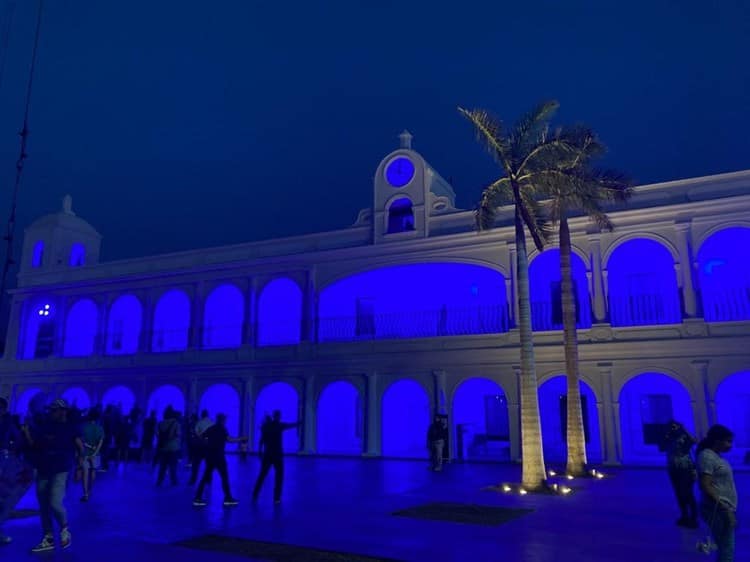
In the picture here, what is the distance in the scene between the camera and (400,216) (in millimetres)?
24641

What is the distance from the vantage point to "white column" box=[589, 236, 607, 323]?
20.0 metres

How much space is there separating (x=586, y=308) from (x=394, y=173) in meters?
9.74

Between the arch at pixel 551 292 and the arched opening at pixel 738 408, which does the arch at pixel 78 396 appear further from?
the arched opening at pixel 738 408

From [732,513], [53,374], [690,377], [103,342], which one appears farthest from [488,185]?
[53,374]

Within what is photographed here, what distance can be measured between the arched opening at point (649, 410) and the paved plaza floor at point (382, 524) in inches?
298

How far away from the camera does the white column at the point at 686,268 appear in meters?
18.8

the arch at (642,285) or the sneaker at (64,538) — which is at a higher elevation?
the arch at (642,285)

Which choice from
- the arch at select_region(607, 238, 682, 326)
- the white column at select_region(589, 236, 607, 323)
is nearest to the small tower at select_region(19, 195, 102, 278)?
the white column at select_region(589, 236, 607, 323)

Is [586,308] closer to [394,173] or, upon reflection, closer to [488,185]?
[488,185]

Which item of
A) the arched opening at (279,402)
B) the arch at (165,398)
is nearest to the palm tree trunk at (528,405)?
the arched opening at (279,402)

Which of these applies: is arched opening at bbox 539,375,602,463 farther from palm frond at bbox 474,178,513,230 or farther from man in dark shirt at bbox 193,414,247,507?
man in dark shirt at bbox 193,414,247,507

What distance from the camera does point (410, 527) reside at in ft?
29.4

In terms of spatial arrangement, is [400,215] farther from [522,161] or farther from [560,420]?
[560,420]

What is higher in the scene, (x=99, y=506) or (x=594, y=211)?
(x=594, y=211)
